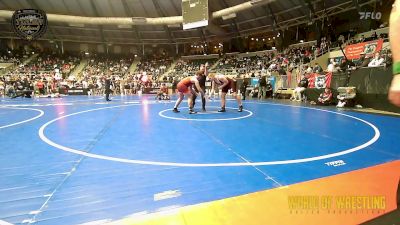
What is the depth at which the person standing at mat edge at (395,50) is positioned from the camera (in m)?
1.04

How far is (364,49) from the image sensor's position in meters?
15.0

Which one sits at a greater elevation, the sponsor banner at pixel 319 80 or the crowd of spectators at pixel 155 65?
the crowd of spectators at pixel 155 65

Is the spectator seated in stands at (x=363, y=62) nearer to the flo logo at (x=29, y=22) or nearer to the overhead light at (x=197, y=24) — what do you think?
the overhead light at (x=197, y=24)

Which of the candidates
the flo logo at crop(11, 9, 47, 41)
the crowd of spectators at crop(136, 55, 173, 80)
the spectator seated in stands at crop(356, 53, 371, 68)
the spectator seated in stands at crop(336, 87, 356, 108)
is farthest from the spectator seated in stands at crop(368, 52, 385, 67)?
the crowd of spectators at crop(136, 55, 173, 80)

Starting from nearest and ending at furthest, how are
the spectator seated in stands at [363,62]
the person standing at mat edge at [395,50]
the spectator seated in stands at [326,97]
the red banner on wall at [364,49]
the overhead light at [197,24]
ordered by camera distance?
the person standing at mat edge at [395,50] < the spectator seated in stands at [363,62] < the spectator seated in stands at [326,97] < the red banner on wall at [364,49] < the overhead light at [197,24]

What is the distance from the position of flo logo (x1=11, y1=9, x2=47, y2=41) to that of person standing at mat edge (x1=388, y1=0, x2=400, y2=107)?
78.6ft

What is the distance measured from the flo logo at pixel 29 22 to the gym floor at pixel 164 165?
56.2 feet

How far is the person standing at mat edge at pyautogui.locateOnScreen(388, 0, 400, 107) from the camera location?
1036 millimetres

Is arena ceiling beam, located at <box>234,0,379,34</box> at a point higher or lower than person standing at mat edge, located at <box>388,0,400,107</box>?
higher

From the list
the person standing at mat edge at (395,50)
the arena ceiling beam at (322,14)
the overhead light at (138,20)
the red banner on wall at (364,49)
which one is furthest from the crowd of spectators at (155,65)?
the person standing at mat edge at (395,50)

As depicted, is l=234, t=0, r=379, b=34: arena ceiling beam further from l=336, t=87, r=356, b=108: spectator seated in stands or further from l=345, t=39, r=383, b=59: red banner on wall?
l=336, t=87, r=356, b=108: spectator seated in stands

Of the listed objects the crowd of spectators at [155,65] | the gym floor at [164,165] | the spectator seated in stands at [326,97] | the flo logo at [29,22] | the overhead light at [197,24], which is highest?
the overhead light at [197,24]

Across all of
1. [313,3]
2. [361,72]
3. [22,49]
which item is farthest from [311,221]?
[22,49]

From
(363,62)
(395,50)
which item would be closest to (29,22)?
(363,62)
